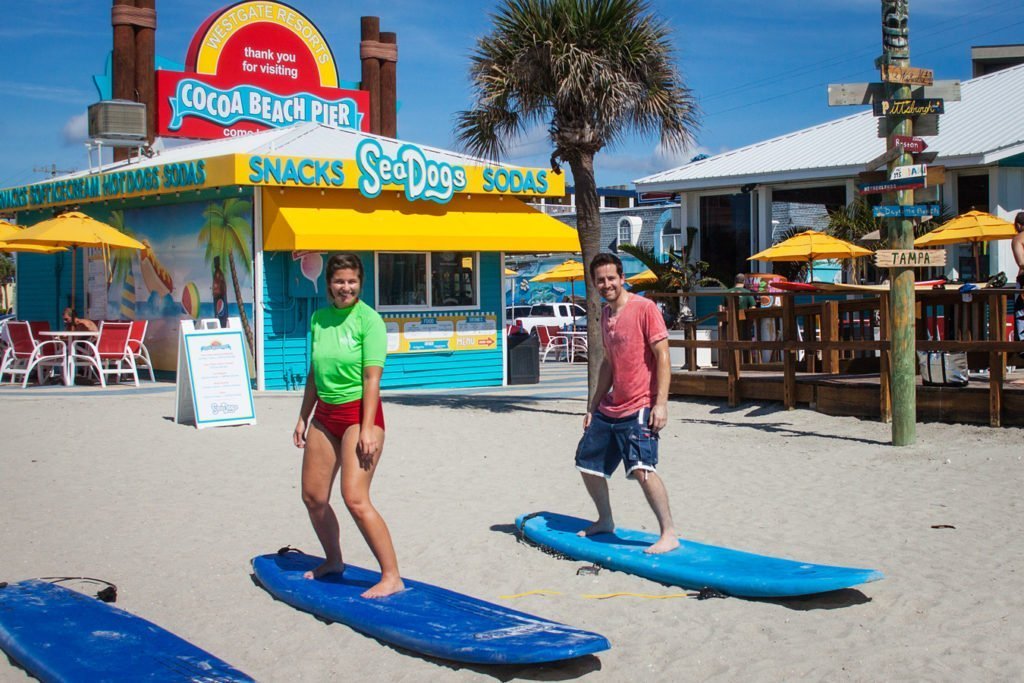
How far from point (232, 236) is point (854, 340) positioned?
891cm

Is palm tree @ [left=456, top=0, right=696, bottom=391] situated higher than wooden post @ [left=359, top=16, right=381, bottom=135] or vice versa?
wooden post @ [left=359, top=16, right=381, bottom=135]

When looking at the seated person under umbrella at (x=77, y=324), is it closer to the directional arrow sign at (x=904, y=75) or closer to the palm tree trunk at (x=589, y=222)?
the palm tree trunk at (x=589, y=222)

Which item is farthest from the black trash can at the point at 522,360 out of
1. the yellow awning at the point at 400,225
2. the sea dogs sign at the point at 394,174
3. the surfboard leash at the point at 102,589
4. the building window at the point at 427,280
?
the surfboard leash at the point at 102,589

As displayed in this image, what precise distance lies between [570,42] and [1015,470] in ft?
21.6

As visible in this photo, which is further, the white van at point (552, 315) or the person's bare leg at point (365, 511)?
the white van at point (552, 315)

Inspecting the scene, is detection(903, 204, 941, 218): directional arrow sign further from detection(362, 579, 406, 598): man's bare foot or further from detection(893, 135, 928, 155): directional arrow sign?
detection(362, 579, 406, 598): man's bare foot

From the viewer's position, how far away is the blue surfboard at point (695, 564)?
17.8 ft

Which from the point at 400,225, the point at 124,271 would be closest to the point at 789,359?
the point at 400,225

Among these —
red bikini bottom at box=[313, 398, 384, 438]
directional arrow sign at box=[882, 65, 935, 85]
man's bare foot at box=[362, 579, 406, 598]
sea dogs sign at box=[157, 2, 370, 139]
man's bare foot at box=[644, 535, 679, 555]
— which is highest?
sea dogs sign at box=[157, 2, 370, 139]

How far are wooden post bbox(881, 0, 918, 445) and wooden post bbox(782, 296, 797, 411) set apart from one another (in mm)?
2308

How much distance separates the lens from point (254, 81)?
75.7 ft

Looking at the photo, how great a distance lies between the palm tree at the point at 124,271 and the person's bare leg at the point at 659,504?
48.3 feet

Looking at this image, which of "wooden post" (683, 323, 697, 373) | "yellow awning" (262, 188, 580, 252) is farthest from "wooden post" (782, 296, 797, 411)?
"yellow awning" (262, 188, 580, 252)

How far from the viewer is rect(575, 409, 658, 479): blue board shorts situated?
6.14 meters
